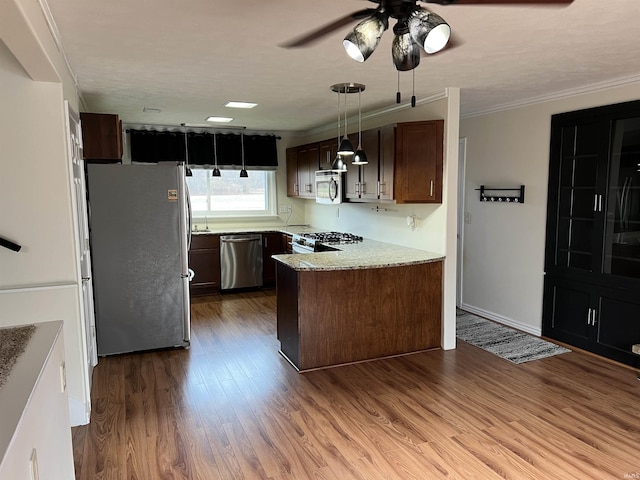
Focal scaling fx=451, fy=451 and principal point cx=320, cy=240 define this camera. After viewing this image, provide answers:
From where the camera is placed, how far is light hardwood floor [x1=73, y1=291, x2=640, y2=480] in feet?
7.88

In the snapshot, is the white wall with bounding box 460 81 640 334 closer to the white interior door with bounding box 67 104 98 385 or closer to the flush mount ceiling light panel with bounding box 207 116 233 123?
the flush mount ceiling light panel with bounding box 207 116 233 123

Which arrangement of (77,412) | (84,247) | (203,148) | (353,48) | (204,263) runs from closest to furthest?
(353,48), (77,412), (84,247), (204,263), (203,148)

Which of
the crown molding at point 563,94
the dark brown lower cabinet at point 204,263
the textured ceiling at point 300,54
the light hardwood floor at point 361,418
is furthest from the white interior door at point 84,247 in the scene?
the crown molding at point 563,94

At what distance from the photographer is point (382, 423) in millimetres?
2844

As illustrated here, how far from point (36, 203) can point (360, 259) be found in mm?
2396

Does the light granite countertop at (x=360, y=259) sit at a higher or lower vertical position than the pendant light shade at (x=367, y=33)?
lower

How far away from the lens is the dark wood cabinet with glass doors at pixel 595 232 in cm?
366

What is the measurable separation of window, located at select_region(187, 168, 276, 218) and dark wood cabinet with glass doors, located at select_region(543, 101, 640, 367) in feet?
13.7

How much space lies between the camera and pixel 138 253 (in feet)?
12.9

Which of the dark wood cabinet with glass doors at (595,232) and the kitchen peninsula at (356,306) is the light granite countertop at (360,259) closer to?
the kitchen peninsula at (356,306)

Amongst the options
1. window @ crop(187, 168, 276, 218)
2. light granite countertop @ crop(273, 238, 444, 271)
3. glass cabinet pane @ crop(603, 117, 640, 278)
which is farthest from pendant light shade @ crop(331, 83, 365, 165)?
window @ crop(187, 168, 276, 218)

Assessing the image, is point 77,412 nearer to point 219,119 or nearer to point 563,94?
point 219,119

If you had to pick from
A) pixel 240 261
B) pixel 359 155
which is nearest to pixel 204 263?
pixel 240 261

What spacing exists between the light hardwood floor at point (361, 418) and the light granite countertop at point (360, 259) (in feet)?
2.78
